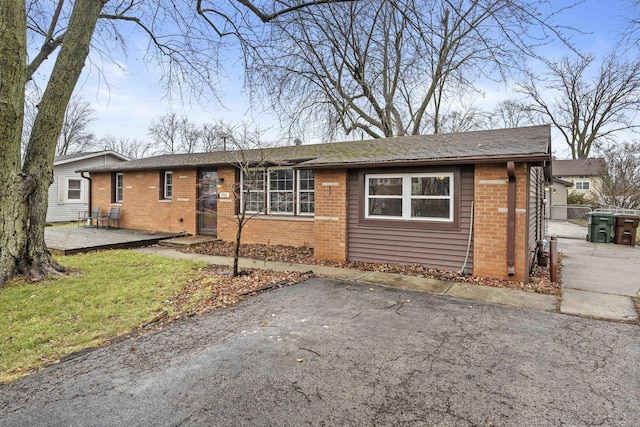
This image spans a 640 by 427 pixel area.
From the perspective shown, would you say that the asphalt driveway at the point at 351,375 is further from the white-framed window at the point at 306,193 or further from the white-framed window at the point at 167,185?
the white-framed window at the point at 167,185

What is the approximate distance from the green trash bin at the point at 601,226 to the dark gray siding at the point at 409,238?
983 centimetres

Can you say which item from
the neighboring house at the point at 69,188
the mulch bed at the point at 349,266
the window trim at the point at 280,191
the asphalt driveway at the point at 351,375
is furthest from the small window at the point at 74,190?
the asphalt driveway at the point at 351,375

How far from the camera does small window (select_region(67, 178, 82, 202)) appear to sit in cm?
1950

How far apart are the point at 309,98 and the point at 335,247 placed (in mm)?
11035

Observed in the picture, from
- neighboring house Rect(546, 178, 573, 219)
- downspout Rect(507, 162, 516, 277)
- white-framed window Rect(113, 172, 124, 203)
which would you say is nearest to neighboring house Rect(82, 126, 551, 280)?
downspout Rect(507, 162, 516, 277)

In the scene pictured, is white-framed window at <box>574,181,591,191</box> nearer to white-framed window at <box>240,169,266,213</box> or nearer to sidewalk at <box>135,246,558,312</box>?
white-framed window at <box>240,169,266,213</box>

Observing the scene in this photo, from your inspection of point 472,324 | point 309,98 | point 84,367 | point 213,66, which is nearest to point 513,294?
point 472,324

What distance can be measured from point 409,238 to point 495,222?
70.1 inches

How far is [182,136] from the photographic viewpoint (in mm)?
40000

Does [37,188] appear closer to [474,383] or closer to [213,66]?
[213,66]

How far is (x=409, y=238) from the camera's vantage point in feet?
25.0

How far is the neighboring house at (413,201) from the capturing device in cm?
652

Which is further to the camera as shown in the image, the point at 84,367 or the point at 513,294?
the point at 513,294

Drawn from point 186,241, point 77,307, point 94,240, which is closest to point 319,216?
point 186,241
